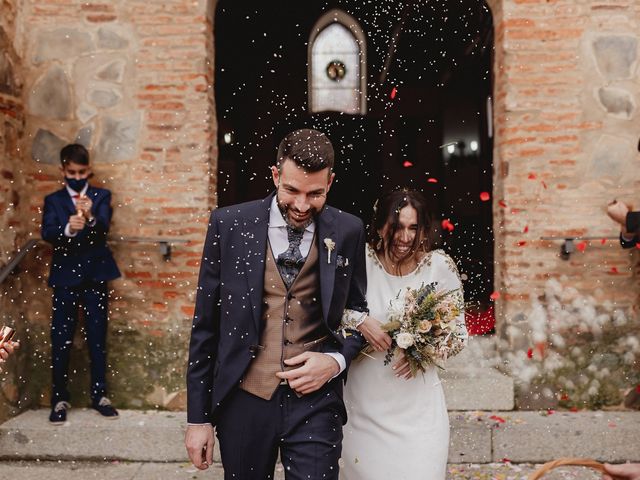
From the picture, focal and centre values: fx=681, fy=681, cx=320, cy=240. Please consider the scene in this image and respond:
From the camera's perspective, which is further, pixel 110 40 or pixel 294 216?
pixel 110 40

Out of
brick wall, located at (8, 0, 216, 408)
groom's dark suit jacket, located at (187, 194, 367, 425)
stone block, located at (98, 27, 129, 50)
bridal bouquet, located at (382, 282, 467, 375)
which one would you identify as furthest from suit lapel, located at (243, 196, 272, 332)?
stone block, located at (98, 27, 129, 50)

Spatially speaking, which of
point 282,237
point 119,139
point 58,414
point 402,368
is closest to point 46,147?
point 119,139

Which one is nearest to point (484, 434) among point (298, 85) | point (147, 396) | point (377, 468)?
point (377, 468)

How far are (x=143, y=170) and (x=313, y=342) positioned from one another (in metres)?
3.22

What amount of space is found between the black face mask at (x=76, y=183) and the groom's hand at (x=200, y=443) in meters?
3.10

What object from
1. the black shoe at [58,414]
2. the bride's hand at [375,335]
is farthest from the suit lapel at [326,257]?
the black shoe at [58,414]

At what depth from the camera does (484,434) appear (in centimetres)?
471

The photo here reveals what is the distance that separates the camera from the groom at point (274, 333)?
2422 millimetres

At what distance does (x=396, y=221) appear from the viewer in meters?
3.33

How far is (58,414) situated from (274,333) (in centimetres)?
314

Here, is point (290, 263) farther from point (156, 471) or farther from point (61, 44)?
point (61, 44)

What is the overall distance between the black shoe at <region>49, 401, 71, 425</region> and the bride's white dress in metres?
→ 2.58

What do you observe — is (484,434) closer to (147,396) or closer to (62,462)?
(147,396)

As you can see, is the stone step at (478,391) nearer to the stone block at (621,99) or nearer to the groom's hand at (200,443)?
the stone block at (621,99)
